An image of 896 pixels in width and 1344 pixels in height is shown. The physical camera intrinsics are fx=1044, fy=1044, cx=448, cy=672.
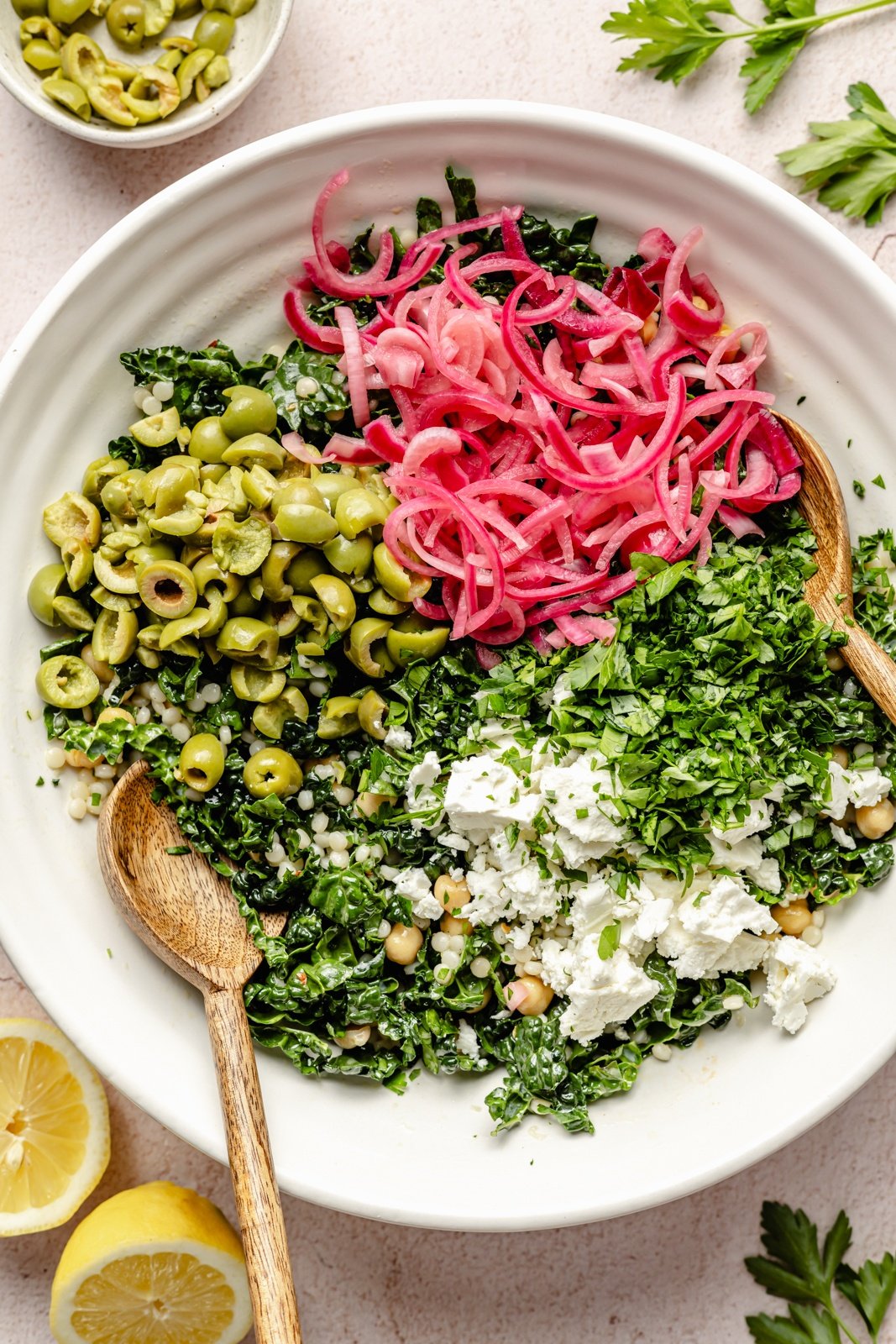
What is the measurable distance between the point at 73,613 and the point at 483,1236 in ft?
6.89

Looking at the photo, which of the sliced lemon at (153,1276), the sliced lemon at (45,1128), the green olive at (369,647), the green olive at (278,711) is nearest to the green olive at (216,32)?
the green olive at (369,647)

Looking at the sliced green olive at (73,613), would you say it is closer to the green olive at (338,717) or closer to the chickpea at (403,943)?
the green olive at (338,717)

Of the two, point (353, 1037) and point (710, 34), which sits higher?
point (710, 34)

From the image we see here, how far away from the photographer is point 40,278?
288cm

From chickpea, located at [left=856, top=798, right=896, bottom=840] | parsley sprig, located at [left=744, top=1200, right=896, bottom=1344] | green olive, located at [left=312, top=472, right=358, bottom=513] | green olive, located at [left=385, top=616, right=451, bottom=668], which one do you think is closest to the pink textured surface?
parsley sprig, located at [left=744, top=1200, right=896, bottom=1344]

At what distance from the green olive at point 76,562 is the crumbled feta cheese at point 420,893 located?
1065 mm

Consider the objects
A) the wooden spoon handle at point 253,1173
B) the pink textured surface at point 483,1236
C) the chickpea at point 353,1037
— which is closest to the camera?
the wooden spoon handle at point 253,1173

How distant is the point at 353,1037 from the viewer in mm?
2607

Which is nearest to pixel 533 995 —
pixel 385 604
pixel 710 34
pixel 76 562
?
pixel 385 604

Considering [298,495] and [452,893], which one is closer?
[298,495]

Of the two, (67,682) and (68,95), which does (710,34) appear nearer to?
(68,95)

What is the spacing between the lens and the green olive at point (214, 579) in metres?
2.46

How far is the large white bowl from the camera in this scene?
2.49m

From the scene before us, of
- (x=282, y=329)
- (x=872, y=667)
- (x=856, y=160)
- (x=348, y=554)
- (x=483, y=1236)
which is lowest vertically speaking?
(x=483, y=1236)
